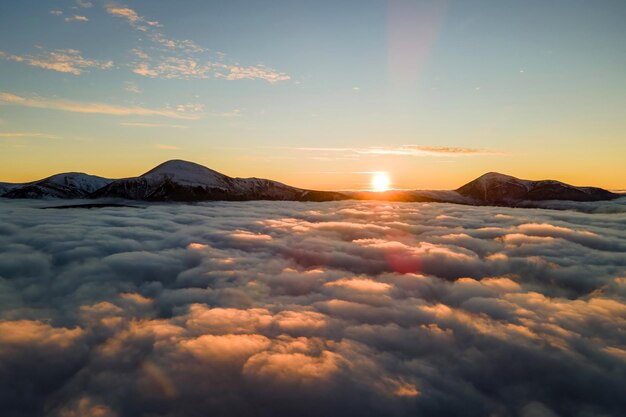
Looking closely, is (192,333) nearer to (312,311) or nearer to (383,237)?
(312,311)

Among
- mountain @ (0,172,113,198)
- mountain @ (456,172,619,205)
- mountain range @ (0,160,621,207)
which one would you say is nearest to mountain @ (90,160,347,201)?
mountain range @ (0,160,621,207)

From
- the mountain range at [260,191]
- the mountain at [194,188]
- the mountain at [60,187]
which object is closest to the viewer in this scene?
the mountain at [194,188]

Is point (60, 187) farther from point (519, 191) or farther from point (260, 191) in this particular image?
point (519, 191)

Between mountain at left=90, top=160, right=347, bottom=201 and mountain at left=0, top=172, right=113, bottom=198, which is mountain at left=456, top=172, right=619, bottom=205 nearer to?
mountain at left=90, top=160, right=347, bottom=201

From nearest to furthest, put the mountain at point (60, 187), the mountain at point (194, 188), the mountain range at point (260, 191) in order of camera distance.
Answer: the mountain at point (194, 188), the mountain range at point (260, 191), the mountain at point (60, 187)

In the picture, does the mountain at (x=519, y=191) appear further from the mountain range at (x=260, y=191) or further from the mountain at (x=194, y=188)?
the mountain at (x=194, y=188)

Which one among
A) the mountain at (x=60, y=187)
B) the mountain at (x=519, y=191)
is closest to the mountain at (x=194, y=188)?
the mountain at (x=60, y=187)

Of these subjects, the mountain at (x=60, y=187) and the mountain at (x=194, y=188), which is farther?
the mountain at (x=60, y=187)
